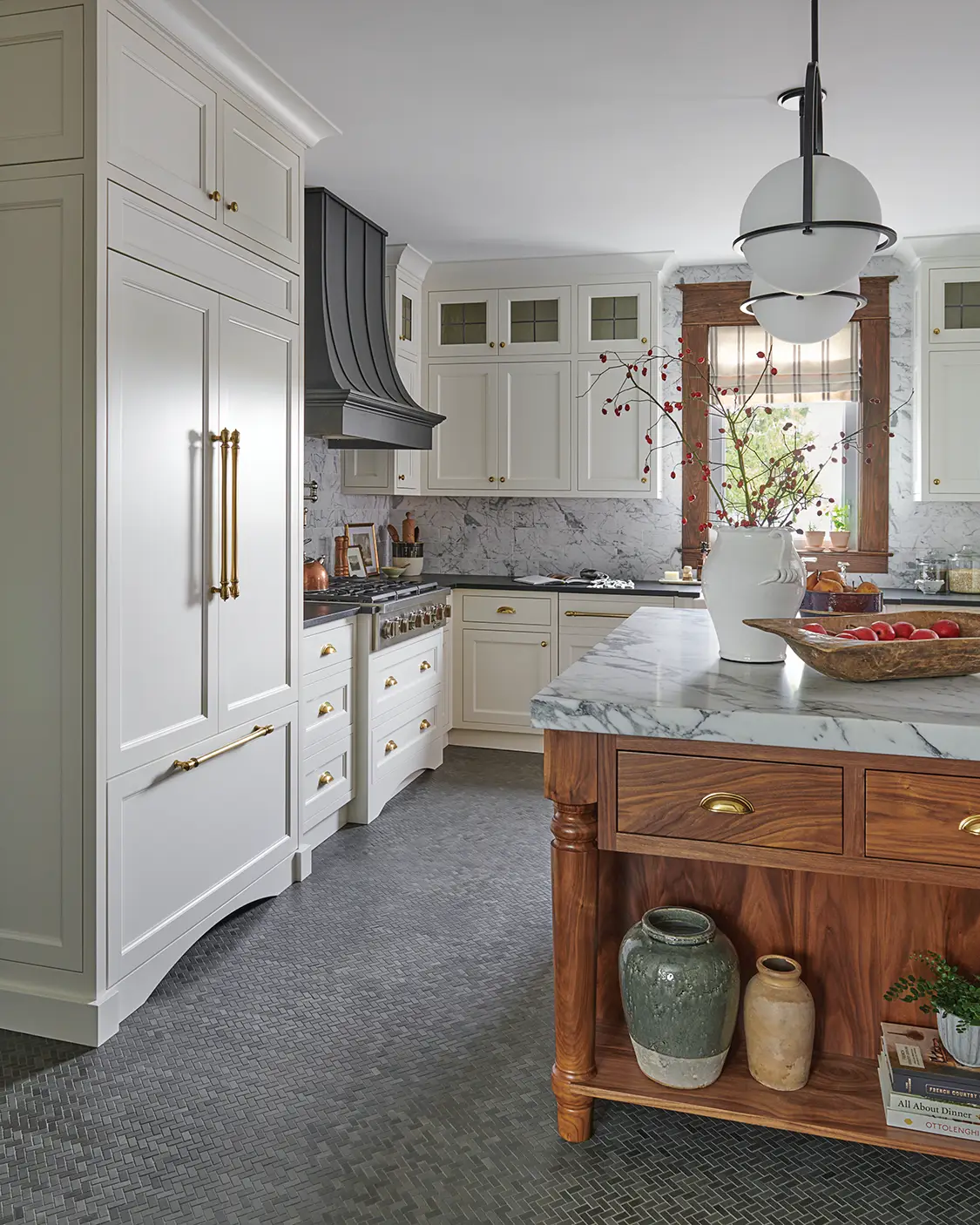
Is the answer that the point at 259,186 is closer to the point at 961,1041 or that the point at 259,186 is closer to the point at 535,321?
the point at 535,321

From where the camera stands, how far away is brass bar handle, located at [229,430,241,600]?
9.13 ft

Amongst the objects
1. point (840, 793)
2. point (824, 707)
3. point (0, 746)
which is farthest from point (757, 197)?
point (0, 746)

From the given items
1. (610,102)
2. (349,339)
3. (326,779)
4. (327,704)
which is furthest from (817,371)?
(326,779)

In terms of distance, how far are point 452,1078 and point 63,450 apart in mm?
1727

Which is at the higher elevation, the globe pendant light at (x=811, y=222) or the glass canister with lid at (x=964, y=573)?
the globe pendant light at (x=811, y=222)

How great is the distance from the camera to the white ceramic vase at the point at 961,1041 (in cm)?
174

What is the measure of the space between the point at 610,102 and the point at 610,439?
6.95ft

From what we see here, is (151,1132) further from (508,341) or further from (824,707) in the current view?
(508,341)

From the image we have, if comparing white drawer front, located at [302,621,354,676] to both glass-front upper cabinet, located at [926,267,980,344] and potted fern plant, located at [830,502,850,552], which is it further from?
glass-front upper cabinet, located at [926,267,980,344]

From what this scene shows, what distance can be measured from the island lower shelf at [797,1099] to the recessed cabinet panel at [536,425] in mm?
3685

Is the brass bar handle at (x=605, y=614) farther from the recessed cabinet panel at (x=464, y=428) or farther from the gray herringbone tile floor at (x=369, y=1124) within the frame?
the gray herringbone tile floor at (x=369, y=1124)

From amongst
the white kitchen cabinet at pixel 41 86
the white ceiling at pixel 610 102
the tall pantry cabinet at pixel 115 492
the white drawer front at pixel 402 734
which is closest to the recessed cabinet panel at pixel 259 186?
the tall pantry cabinet at pixel 115 492

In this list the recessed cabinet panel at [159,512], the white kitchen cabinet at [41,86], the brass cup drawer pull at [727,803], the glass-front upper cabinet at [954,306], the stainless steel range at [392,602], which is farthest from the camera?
the glass-front upper cabinet at [954,306]

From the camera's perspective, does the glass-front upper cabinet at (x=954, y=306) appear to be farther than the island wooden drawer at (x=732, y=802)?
Yes
